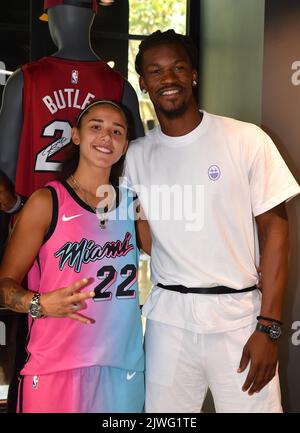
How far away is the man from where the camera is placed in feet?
5.90

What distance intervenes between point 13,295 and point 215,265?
0.63m

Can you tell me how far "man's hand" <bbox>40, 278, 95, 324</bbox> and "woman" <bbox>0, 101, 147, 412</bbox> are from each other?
0.12 ft

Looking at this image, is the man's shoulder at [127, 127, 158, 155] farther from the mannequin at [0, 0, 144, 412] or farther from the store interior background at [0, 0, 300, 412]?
the store interior background at [0, 0, 300, 412]

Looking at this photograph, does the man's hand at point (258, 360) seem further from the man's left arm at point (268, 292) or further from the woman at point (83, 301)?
the woman at point (83, 301)

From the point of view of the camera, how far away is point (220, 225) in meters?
1.84

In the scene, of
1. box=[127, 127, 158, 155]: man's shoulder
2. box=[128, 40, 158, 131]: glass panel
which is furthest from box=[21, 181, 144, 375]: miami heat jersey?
box=[128, 40, 158, 131]: glass panel

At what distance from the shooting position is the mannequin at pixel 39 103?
217 cm

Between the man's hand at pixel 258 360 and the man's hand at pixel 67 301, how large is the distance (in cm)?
51

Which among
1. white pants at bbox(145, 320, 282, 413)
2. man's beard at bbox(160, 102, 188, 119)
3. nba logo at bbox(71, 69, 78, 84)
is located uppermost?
nba logo at bbox(71, 69, 78, 84)

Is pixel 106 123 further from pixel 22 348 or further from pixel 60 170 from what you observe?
pixel 22 348

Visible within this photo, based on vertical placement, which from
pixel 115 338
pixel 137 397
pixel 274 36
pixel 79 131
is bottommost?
pixel 137 397

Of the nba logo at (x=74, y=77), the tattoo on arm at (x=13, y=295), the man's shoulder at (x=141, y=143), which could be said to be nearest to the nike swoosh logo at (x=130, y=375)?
the tattoo on arm at (x=13, y=295)

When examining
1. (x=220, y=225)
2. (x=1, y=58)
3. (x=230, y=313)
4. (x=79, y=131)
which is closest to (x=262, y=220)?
(x=220, y=225)

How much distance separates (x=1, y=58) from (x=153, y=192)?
187 cm
